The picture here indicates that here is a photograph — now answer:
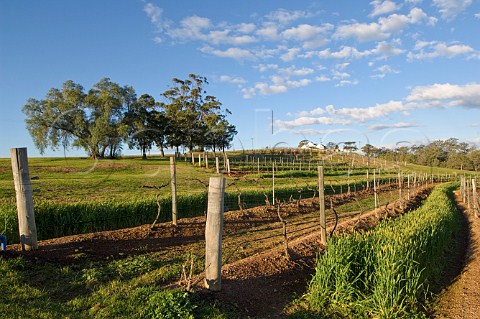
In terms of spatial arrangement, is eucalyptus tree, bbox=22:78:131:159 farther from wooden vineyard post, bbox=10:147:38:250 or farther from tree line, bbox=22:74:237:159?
wooden vineyard post, bbox=10:147:38:250

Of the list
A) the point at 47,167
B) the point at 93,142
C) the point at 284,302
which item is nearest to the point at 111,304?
the point at 284,302

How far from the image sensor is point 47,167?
88.5 feet

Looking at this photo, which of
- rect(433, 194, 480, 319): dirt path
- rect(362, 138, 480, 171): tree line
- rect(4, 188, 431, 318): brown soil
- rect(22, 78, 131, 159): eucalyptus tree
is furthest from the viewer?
rect(362, 138, 480, 171): tree line

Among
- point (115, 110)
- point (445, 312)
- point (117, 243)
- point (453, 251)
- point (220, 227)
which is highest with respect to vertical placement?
point (115, 110)

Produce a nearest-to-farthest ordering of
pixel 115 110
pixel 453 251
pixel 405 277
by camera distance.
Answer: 1. pixel 405 277
2. pixel 453 251
3. pixel 115 110

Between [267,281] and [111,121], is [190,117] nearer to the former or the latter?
[111,121]

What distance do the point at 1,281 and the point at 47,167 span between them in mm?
25326

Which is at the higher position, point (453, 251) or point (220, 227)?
point (220, 227)

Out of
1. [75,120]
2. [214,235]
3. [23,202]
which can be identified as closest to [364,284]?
[214,235]

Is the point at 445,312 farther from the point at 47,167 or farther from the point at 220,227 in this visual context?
the point at 47,167

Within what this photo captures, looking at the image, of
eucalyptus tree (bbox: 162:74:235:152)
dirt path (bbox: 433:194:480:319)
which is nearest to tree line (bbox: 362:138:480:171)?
eucalyptus tree (bbox: 162:74:235:152)

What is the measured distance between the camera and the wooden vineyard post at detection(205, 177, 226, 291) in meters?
4.93

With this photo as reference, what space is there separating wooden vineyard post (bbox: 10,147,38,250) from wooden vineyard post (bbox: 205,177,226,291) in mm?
4143

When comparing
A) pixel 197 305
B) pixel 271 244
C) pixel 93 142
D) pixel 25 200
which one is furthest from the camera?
pixel 93 142
